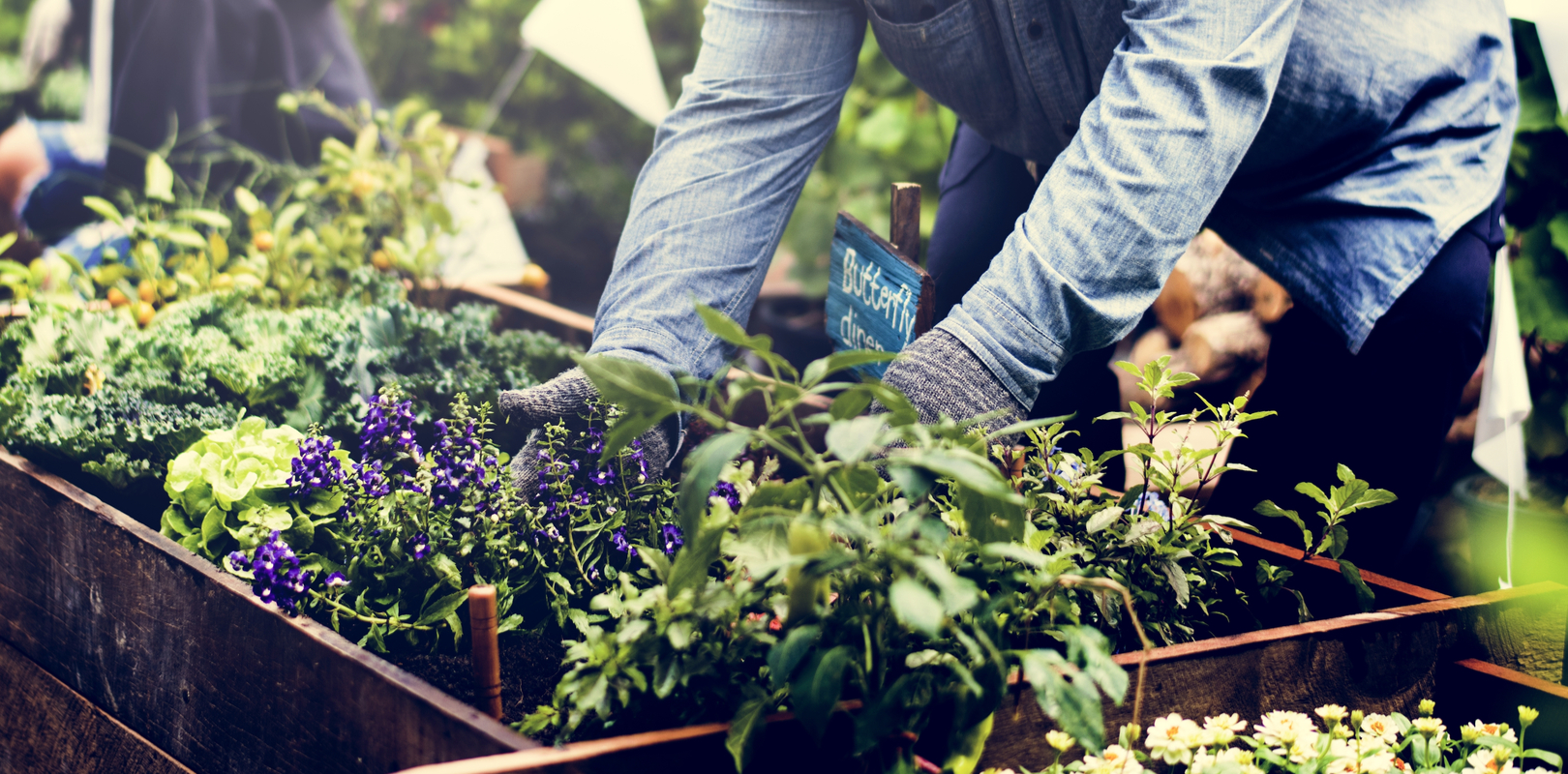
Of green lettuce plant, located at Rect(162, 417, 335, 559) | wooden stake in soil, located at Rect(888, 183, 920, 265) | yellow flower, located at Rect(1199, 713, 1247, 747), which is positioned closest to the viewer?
yellow flower, located at Rect(1199, 713, 1247, 747)

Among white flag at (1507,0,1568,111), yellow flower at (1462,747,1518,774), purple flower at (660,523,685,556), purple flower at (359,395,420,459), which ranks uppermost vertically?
white flag at (1507,0,1568,111)

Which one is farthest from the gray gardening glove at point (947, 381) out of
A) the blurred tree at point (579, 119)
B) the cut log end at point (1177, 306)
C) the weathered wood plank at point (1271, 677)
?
the blurred tree at point (579, 119)

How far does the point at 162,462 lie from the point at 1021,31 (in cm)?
108

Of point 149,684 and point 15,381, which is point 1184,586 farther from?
point 15,381

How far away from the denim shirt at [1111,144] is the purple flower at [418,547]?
27cm

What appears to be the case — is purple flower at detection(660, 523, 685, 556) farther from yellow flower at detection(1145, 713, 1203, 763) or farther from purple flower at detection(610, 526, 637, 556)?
yellow flower at detection(1145, 713, 1203, 763)

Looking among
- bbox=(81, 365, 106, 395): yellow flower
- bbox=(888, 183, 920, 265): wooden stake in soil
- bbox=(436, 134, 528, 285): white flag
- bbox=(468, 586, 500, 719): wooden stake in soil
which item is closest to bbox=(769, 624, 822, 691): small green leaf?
bbox=(468, 586, 500, 719): wooden stake in soil

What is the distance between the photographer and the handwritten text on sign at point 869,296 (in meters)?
1.06

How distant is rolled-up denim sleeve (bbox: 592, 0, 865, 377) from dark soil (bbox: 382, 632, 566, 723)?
1.10 ft

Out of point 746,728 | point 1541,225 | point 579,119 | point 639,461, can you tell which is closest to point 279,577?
point 639,461

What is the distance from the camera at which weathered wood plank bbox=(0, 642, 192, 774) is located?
3.15ft

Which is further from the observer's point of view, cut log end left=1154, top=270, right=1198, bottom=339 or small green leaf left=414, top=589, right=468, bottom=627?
cut log end left=1154, top=270, right=1198, bottom=339

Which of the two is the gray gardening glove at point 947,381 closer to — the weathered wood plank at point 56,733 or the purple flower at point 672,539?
the purple flower at point 672,539

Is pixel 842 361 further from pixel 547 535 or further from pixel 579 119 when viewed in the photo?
pixel 579 119
